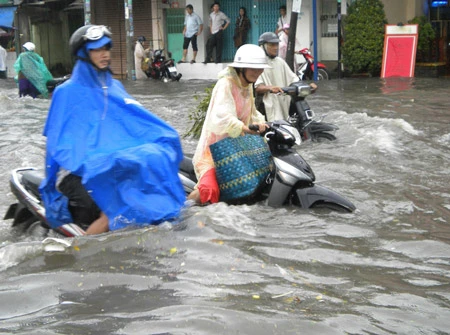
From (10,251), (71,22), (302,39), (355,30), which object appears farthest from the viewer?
(71,22)

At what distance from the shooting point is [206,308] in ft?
13.0

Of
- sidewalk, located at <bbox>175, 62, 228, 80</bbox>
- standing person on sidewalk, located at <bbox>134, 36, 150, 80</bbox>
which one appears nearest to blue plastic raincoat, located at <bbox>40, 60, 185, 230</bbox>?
sidewalk, located at <bbox>175, 62, 228, 80</bbox>

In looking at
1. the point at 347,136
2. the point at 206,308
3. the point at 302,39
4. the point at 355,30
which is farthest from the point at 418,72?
the point at 206,308

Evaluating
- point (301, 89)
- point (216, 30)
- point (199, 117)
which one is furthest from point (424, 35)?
point (301, 89)

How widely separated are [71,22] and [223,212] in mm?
22446

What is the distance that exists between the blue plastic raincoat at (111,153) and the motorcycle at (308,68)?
44.4 ft

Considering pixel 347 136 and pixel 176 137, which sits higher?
pixel 176 137

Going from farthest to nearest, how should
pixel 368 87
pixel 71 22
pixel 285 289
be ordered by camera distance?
pixel 71 22, pixel 368 87, pixel 285 289

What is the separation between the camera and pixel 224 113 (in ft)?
19.6

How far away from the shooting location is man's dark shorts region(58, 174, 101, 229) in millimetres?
5035

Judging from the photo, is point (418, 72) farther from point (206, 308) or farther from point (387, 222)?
point (206, 308)

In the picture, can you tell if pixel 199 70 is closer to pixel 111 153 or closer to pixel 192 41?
pixel 192 41

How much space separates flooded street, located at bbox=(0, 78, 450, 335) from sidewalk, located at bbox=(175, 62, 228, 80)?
14367 mm

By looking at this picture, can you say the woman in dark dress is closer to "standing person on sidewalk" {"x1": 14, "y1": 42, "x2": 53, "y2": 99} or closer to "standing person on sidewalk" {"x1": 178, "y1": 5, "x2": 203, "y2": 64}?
"standing person on sidewalk" {"x1": 178, "y1": 5, "x2": 203, "y2": 64}
